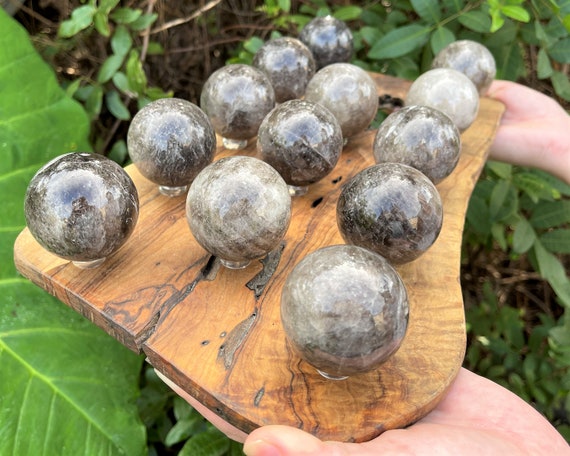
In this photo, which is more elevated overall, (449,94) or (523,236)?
(449,94)

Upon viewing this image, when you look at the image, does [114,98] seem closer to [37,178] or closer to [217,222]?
[37,178]

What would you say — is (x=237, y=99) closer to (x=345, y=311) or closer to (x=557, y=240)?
(x=345, y=311)

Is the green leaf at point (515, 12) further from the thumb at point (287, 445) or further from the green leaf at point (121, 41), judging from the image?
the thumb at point (287, 445)

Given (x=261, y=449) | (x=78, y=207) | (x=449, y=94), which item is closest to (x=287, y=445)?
(x=261, y=449)

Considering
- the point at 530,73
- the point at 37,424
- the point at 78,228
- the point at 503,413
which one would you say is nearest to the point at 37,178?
the point at 78,228

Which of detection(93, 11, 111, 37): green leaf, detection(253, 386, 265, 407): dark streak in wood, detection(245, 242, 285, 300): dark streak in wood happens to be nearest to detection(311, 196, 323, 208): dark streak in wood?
detection(245, 242, 285, 300): dark streak in wood

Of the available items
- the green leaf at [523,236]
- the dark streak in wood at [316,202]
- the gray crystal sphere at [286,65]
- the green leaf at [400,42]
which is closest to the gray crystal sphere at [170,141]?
the dark streak in wood at [316,202]
